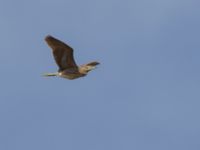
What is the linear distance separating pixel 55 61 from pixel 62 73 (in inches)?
32.1

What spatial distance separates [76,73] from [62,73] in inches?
35.1

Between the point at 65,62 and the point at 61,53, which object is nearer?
the point at 61,53

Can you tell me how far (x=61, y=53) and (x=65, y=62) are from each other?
0.71 meters

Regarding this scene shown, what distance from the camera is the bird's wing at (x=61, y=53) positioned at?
7156 cm

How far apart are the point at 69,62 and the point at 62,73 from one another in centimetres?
77

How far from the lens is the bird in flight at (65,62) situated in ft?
235

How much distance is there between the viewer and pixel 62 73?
72812 mm

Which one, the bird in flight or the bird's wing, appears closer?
the bird's wing

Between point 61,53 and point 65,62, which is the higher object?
point 61,53

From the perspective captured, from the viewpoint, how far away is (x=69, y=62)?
72938 millimetres

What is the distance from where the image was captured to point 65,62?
239 feet

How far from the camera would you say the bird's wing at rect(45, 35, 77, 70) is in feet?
235

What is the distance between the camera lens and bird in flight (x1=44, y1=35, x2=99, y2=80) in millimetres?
71688

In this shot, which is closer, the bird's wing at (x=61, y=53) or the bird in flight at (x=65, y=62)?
the bird's wing at (x=61, y=53)
